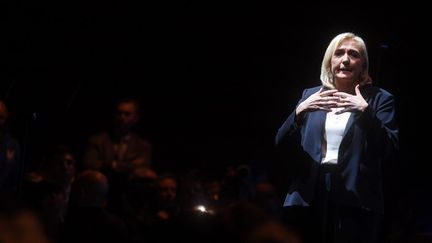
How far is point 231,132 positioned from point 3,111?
2.59 metres

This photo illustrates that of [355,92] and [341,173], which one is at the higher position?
[355,92]

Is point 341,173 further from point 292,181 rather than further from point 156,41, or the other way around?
point 156,41

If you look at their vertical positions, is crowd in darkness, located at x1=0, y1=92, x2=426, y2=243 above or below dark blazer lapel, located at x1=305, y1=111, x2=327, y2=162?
below

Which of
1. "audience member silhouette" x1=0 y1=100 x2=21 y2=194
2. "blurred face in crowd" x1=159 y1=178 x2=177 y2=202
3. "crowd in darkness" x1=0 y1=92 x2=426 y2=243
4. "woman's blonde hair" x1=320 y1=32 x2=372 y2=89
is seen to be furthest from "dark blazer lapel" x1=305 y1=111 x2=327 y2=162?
"audience member silhouette" x1=0 y1=100 x2=21 y2=194

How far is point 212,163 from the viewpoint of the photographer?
23.6ft

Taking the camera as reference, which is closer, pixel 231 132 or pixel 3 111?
pixel 3 111

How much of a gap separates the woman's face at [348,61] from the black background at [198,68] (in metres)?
2.39

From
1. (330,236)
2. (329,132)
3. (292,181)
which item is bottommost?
(330,236)

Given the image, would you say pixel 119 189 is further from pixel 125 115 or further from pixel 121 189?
pixel 125 115

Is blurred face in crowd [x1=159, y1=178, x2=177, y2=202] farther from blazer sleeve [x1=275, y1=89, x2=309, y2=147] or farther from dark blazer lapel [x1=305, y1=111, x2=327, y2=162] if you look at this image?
dark blazer lapel [x1=305, y1=111, x2=327, y2=162]

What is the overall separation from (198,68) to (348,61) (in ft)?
12.7

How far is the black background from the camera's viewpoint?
20.1 feet

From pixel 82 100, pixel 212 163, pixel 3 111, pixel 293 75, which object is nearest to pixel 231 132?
pixel 212 163

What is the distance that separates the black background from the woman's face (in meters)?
2.39
